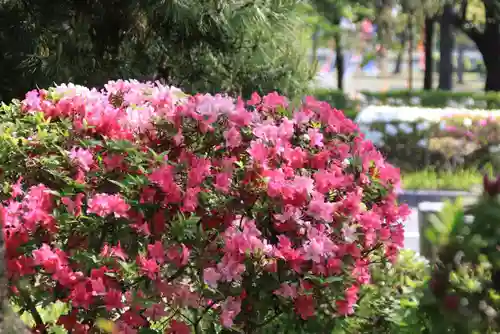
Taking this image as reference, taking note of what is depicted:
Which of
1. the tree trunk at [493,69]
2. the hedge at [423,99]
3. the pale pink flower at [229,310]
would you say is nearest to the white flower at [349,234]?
the pale pink flower at [229,310]

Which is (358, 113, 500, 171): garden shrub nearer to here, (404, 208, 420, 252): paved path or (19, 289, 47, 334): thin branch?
(404, 208, 420, 252): paved path

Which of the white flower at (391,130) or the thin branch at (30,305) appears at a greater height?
the thin branch at (30,305)

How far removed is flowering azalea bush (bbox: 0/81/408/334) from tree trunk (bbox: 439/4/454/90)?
76.0 feet

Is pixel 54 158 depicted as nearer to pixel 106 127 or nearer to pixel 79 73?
pixel 106 127

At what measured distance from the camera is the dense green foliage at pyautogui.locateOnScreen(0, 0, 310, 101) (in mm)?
9461

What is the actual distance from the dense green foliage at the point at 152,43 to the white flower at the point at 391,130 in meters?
2.56

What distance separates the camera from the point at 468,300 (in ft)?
9.72

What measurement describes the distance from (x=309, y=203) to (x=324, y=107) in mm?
811

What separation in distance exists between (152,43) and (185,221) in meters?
6.49

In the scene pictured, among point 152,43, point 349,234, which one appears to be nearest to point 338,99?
point 152,43

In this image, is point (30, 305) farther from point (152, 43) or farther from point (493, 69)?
point (493, 69)

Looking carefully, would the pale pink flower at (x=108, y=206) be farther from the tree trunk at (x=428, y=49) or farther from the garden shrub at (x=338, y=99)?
the tree trunk at (x=428, y=49)

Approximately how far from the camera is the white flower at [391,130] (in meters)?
12.6

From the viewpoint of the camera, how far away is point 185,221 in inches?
150
